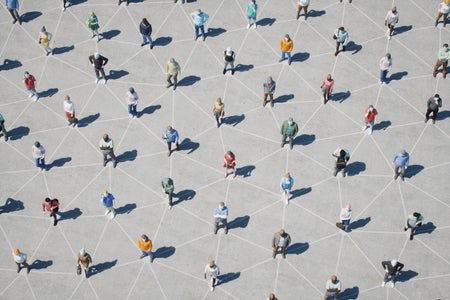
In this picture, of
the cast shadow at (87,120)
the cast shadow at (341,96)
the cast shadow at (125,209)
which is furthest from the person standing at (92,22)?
the cast shadow at (341,96)

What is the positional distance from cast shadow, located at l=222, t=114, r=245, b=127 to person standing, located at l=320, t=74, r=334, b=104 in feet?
12.6

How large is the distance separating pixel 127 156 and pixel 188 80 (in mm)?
5098

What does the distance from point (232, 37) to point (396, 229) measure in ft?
42.5

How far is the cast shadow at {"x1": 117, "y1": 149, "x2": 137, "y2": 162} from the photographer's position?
1368 inches

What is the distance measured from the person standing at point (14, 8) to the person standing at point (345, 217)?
1949 cm

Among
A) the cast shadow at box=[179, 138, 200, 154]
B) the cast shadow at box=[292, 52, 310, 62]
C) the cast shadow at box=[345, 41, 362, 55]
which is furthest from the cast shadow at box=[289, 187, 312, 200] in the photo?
the cast shadow at box=[345, 41, 362, 55]

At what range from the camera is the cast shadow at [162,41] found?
1528 inches

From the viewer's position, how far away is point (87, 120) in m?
36.1

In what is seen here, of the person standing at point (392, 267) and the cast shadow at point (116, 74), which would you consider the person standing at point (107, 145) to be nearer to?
the cast shadow at point (116, 74)

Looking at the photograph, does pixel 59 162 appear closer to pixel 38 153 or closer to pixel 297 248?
pixel 38 153

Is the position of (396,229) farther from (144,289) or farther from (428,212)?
(144,289)

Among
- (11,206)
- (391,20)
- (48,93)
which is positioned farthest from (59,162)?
(391,20)

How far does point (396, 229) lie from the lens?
32.3m

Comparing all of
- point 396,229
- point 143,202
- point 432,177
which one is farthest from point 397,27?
point 143,202
